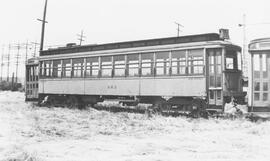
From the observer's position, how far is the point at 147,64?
1339 cm

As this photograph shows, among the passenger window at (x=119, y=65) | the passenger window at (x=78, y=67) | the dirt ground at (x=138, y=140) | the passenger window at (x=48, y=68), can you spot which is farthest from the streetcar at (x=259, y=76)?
the passenger window at (x=48, y=68)

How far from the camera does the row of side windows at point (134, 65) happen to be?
40.1 feet

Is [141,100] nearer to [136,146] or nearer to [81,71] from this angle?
[81,71]

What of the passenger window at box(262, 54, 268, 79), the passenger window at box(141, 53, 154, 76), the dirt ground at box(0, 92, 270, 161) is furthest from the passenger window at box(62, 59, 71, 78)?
the passenger window at box(262, 54, 268, 79)

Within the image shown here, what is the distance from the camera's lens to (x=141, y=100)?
13914mm

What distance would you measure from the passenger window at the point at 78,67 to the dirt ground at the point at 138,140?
5224mm

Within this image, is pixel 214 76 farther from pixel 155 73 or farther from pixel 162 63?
pixel 155 73

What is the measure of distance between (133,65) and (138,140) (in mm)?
6539

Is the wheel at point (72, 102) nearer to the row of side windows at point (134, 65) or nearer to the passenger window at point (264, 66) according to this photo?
the row of side windows at point (134, 65)

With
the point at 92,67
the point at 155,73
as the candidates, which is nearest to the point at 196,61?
the point at 155,73

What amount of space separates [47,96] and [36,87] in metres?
1.04

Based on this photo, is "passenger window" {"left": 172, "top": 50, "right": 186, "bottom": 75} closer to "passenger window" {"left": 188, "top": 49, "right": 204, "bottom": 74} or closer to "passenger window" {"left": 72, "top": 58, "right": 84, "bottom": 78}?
"passenger window" {"left": 188, "top": 49, "right": 204, "bottom": 74}

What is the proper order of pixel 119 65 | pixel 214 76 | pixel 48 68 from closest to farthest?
pixel 214 76 < pixel 119 65 < pixel 48 68

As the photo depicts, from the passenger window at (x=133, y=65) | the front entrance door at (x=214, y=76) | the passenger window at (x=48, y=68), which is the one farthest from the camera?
the passenger window at (x=48, y=68)
